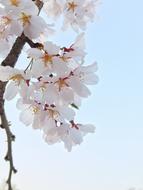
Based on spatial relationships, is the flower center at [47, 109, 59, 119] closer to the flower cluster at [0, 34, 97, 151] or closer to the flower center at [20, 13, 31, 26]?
the flower cluster at [0, 34, 97, 151]

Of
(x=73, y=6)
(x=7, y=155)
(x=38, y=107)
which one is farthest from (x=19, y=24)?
(x=73, y=6)

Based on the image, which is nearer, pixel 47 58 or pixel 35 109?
pixel 47 58

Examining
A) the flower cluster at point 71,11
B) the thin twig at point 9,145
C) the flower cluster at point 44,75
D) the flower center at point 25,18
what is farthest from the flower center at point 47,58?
the flower cluster at point 71,11

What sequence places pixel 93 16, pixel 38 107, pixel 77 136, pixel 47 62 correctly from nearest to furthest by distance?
1. pixel 47 62
2. pixel 38 107
3. pixel 77 136
4. pixel 93 16

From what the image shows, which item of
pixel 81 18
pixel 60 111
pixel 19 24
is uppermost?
pixel 81 18

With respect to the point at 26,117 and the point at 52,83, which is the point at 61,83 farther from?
the point at 26,117

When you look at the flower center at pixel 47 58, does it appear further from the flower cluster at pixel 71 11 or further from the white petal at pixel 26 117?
the flower cluster at pixel 71 11

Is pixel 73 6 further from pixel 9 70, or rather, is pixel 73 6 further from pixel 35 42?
pixel 9 70

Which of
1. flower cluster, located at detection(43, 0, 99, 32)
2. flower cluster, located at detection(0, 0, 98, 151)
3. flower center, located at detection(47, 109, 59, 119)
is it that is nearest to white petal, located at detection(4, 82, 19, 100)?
flower cluster, located at detection(0, 0, 98, 151)

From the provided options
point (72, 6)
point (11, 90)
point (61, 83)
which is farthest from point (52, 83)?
point (72, 6)
